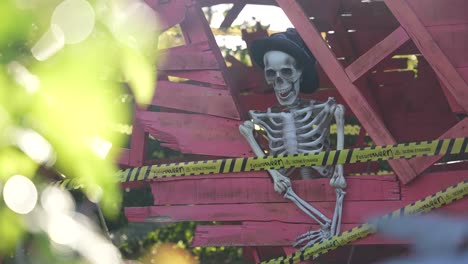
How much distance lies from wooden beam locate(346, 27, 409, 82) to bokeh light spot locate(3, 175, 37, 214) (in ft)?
10.2

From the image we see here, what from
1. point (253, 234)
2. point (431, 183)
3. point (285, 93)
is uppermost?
point (285, 93)

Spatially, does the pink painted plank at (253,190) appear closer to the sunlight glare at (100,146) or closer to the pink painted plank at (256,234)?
the pink painted plank at (256,234)

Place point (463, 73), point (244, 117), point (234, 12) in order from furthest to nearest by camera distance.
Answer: point (234, 12) < point (244, 117) < point (463, 73)

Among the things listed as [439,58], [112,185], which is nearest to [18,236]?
[112,185]

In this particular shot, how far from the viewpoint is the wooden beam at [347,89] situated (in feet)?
13.9

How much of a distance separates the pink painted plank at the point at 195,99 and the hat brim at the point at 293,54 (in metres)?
0.41

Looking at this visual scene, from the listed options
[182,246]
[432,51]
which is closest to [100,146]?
[432,51]

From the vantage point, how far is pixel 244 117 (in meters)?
4.62

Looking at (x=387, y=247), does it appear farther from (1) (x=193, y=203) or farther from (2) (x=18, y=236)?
(2) (x=18, y=236)

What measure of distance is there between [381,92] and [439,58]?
160 cm

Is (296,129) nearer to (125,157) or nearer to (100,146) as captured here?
(125,157)

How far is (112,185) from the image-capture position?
124 centimetres

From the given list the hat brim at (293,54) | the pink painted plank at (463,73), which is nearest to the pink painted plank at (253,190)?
the pink painted plank at (463,73)

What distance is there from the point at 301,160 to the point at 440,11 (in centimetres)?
100
